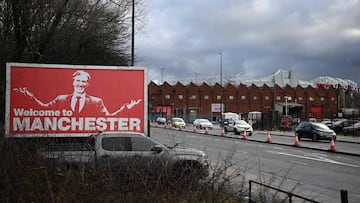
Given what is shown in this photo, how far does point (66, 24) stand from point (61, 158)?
1386cm

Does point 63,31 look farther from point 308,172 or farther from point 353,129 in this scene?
point 353,129

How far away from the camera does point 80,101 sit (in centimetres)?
1588

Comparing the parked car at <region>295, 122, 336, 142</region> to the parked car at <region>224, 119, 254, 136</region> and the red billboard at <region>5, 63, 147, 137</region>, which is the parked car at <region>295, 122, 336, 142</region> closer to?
the parked car at <region>224, 119, 254, 136</region>

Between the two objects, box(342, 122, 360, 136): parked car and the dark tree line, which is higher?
the dark tree line

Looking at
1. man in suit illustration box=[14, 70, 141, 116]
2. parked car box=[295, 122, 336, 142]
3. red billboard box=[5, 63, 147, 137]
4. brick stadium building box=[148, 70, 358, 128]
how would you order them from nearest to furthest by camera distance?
1. red billboard box=[5, 63, 147, 137]
2. man in suit illustration box=[14, 70, 141, 116]
3. parked car box=[295, 122, 336, 142]
4. brick stadium building box=[148, 70, 358, 128]

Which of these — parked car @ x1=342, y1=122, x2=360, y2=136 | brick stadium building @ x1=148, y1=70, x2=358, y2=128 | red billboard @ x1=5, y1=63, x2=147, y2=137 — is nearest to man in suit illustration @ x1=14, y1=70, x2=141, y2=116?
red billboard @ x1=5, y1=63, x2=147, y2=137

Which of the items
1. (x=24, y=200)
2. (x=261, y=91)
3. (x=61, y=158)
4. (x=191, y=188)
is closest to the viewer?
(x=24, y=200)

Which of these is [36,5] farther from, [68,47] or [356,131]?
[356,131]

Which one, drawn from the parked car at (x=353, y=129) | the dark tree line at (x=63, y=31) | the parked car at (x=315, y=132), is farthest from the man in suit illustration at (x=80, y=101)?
the parked car at (x=353, y=129)

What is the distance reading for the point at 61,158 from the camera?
5.84 metres

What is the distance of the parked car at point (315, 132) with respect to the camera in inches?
1302

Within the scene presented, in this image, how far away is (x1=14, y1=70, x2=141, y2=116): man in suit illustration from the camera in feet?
51.5

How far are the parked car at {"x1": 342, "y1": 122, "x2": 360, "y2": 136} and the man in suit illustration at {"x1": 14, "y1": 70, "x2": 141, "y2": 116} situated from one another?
30904mm

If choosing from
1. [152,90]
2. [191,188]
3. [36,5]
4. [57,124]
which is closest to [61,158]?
[191,188]
